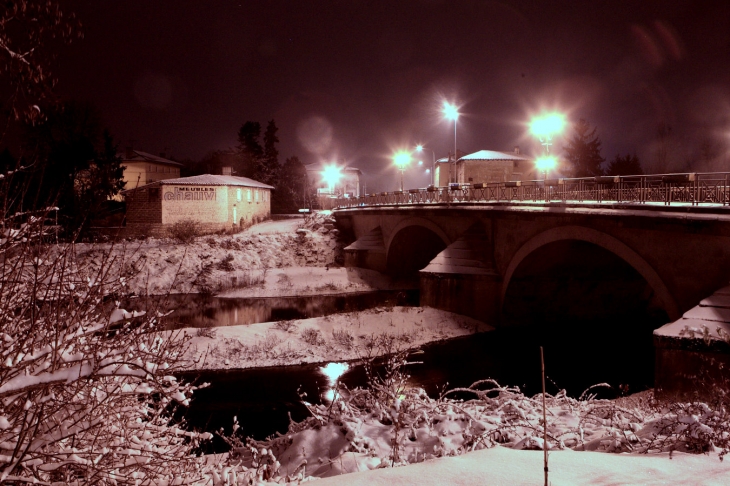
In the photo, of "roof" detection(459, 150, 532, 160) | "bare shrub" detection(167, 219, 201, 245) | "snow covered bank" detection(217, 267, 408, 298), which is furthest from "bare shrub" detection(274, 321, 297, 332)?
"roof" detection(459, 150, 532, 160)

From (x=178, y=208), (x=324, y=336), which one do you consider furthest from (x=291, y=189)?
(x=324, y=336)

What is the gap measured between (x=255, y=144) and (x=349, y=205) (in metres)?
26.0

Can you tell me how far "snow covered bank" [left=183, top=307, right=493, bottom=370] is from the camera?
20.8m

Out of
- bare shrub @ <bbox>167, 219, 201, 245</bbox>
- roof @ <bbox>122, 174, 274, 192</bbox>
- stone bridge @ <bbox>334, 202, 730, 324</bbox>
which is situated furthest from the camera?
roof @ <bbox>122, 174, 274, 192</bbox>

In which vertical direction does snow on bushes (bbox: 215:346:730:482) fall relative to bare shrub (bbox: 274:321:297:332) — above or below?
above

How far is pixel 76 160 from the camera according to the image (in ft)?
136

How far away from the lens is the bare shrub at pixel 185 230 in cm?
4222

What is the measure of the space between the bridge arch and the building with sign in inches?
627

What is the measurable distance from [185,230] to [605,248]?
3266 centimetres

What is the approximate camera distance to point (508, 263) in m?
24.7

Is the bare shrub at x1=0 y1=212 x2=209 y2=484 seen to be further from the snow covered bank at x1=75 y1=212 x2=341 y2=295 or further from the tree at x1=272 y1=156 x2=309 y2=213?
the tree at x1=272 y1=156 x2=309 y2=213

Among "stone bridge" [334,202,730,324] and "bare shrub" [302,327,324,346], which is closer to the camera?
"stone bridge" [334,202,730,324]

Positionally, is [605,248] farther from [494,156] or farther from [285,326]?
[494,156]

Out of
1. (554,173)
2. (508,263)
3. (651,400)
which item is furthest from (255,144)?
(651,400)
